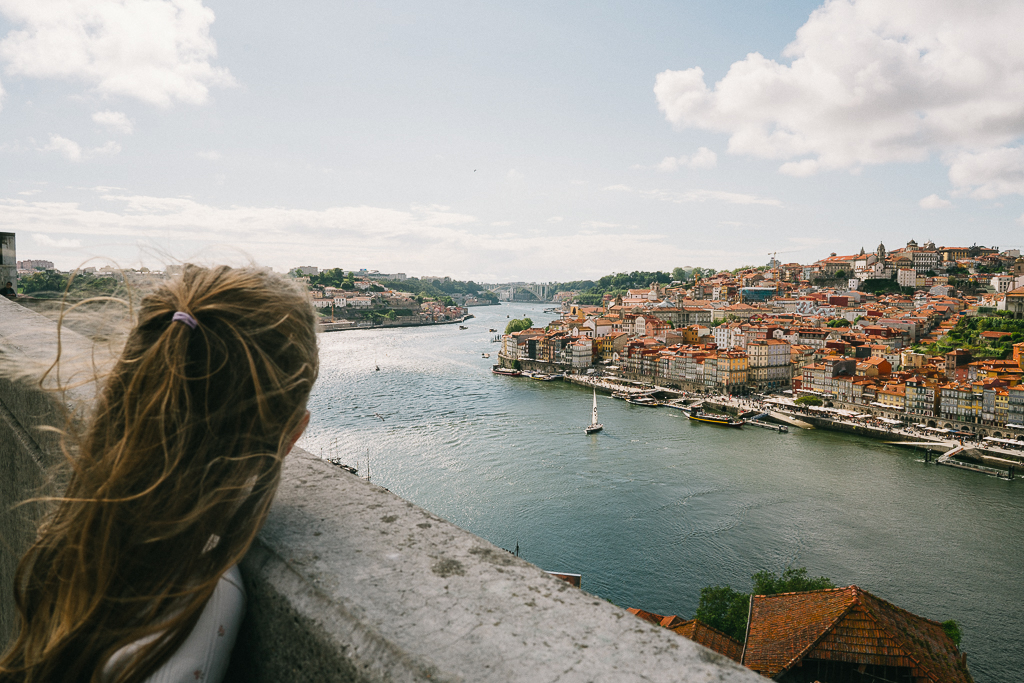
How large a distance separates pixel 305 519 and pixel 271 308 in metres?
0.16

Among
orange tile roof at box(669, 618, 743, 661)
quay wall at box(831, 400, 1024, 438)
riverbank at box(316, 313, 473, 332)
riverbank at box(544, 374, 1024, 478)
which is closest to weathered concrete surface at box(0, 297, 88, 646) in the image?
orange tile roof at box(669, 618, 743, 661)

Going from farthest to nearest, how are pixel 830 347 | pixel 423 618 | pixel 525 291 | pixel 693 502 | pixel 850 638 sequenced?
pixel 525 291
pixel 830 347
pixel 693 502
pixel 850 638
pixel 423 618

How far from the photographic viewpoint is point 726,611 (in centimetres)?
538

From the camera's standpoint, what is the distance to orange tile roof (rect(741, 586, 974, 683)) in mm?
3600

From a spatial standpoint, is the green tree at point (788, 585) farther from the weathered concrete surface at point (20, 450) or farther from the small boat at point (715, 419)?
the small boat at point (715, 419)

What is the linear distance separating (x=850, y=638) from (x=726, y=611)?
69.8 inches

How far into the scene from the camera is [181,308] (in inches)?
15.4

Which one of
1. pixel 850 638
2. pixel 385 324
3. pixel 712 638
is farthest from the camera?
pixel 385 324

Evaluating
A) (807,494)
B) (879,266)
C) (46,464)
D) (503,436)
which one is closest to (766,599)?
(46,464)

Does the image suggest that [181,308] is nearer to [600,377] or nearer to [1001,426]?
[1001,426]

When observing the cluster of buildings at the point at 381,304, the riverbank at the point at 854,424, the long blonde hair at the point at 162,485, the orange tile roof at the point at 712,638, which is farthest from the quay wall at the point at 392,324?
the long blonde hair at the point at 162,485

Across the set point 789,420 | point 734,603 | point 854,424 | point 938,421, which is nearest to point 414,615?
point 734,603

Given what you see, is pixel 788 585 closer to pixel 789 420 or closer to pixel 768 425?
pixel 768 425

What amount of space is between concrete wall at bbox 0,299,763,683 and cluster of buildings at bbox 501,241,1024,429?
17.7 meters
